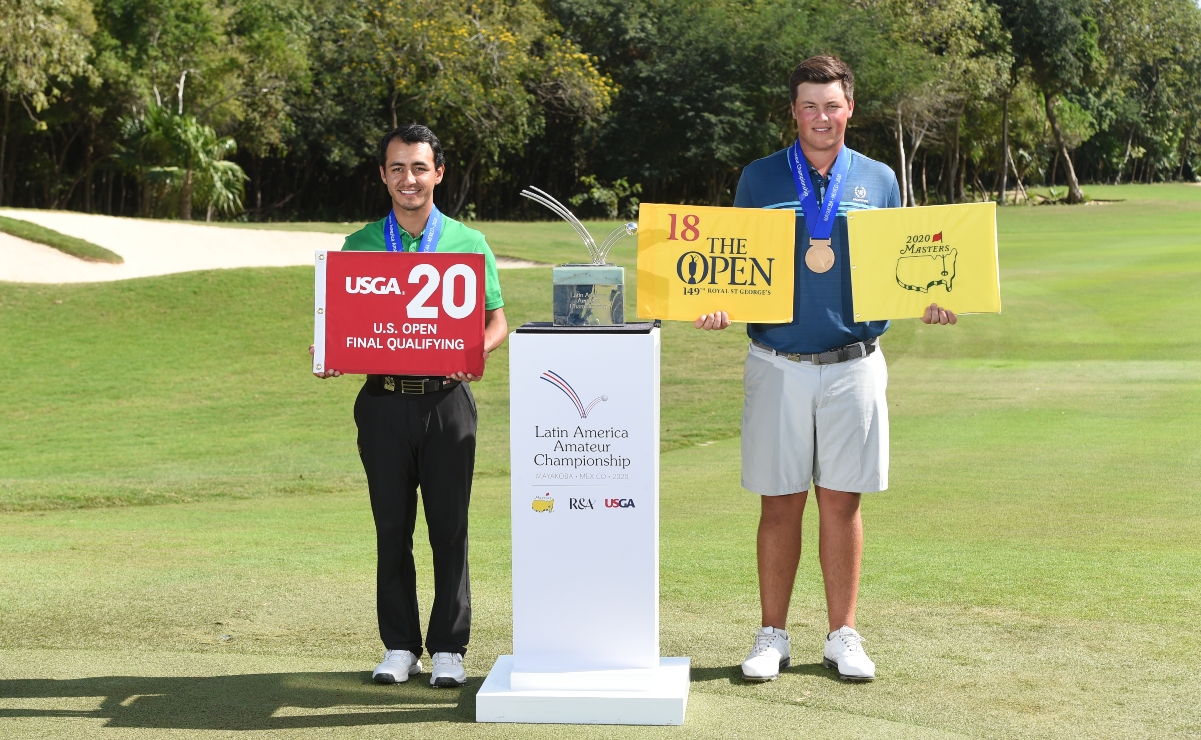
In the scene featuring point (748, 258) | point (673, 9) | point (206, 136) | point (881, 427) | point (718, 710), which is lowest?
point (718, 710)

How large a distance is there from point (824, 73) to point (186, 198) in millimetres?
32506

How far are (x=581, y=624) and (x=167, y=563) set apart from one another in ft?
9.23

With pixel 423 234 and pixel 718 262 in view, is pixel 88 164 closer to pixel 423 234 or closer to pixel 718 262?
pixel 423 234

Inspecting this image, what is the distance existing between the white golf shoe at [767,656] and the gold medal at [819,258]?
1226 millimetres

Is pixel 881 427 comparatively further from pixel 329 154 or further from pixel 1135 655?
pixel 329 154

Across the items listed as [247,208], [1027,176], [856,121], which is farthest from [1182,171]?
[247,208]

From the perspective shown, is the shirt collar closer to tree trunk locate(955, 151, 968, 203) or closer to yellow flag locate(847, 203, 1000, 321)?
yellow flag locate(847, 203, 1000, 321)

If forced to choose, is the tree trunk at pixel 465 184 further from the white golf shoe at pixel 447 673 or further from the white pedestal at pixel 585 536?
the white pedestal at pixel 585 536

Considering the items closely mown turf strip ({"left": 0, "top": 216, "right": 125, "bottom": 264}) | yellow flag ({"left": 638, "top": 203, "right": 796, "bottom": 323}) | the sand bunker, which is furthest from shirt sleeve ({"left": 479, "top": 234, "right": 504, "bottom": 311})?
closely mown turf strip ({"left": 0, "top": 216, "right": 125, "bottom": 264})

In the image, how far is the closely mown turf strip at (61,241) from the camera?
21203mm

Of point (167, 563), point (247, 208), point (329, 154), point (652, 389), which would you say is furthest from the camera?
point (247, 208)

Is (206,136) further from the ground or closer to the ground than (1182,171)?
closer to the ground

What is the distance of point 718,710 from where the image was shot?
3898mm

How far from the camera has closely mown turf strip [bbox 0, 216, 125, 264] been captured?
69.6 ft
